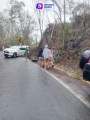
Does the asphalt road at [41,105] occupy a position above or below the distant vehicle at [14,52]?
above

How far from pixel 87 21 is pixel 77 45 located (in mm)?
5355

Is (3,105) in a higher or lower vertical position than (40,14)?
lower

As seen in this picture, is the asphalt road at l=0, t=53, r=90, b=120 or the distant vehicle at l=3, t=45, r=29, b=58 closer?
the asphalt road at l=0, t=53, r=90, b=120

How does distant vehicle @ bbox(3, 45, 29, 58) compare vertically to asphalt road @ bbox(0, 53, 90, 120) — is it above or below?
below

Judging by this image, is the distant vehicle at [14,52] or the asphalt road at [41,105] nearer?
the asphalt road at [41,105]

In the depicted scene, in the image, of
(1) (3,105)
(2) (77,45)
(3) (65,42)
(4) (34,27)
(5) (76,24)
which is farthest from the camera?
(4) (34,27)

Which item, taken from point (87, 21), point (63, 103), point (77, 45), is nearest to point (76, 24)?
point (87, 21)

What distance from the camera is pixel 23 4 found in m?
64.8

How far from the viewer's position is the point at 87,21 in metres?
31.3

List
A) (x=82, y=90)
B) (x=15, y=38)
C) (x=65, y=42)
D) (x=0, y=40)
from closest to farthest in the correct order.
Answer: (x=82, y=90) < (x=65, y=42) < (x=15, y=38) < (x=0, y=40)

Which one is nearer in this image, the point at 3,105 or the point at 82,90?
the point at 3,105

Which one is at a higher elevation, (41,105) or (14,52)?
(41,105)

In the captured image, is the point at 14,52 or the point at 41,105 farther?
the point at 14,52

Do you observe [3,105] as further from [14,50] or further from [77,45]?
[14,50]
